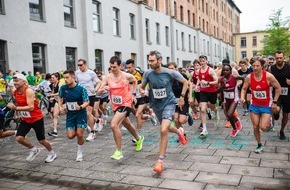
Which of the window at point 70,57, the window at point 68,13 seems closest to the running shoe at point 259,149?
the window at point 70,57

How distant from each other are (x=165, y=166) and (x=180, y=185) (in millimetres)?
956

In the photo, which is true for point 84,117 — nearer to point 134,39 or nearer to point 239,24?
point 134,39

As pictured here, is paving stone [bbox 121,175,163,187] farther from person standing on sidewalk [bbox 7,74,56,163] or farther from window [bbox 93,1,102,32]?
window [bbox 93,1,102,32]

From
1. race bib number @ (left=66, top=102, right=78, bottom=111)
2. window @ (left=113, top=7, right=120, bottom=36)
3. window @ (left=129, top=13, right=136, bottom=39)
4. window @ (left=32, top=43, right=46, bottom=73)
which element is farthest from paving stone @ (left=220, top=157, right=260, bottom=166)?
window @ (left=129, top=13, right=136, bottom=39)

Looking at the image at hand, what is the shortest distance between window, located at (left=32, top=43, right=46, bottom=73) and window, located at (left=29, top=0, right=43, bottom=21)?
1.44 metres

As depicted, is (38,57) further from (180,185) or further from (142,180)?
(180,185)

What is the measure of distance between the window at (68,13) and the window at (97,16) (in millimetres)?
2175

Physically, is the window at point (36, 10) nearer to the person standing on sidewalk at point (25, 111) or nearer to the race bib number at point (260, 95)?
the person standing on sidewalk at point (25, 111)

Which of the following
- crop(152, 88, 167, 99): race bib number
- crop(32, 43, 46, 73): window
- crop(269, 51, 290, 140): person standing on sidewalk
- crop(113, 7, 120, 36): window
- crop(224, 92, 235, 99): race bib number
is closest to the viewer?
crop(152, 88, 167, 99): race bib number

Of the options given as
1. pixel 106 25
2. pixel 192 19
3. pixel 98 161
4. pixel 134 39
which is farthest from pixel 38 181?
pixel 192 19

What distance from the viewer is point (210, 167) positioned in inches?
211

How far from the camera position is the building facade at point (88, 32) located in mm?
15539

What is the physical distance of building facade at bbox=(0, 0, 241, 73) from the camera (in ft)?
51.0

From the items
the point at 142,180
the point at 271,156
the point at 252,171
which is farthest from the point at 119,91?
the point at 271,156
